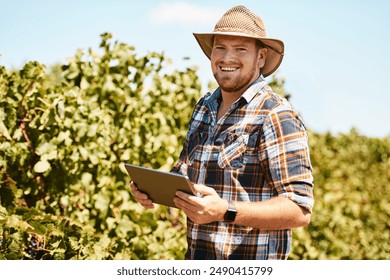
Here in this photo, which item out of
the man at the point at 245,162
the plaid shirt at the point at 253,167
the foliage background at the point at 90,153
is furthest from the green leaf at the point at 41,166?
the plaid shirt at the point at 253,167

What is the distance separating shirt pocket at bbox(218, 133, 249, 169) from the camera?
2.46 meters

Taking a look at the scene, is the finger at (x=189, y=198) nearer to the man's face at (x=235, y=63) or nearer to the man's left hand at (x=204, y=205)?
the man's left hand at (x=204, y=205)

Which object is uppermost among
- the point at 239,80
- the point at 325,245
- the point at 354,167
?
the point at 239,80

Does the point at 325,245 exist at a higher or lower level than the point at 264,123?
lower

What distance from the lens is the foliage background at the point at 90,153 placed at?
349cm

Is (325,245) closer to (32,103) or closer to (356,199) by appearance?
(356,199)

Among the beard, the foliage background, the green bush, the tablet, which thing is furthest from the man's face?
the green bush

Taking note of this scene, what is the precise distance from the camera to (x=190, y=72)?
17.8 feet

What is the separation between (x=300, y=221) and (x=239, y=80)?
2.22 ft

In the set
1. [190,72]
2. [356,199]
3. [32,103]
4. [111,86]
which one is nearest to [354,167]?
[356,199]

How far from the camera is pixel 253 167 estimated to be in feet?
8.04

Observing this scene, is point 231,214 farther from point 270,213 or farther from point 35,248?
point 35,248

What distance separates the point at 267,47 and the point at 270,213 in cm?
85

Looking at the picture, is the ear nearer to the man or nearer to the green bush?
the man
